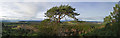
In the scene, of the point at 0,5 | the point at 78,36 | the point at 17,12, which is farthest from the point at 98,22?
the point at 0,5

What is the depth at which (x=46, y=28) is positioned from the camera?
378 centimetres

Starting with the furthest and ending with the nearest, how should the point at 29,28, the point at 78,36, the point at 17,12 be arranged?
the point at 17,12, the point at 29,28, the point at 78,36

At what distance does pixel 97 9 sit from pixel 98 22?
66cm

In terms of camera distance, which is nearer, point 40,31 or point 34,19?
point 40,31

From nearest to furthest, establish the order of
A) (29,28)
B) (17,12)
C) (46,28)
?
(46,28) → (29,28) → (17,12)

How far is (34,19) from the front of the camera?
4.23 metres

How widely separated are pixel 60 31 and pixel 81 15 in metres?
1.21

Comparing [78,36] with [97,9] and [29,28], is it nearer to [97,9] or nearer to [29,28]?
[97,9]

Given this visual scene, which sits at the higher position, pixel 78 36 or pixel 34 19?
pixel 34 19

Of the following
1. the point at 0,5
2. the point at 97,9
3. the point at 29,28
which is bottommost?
Result: the point at 29,28

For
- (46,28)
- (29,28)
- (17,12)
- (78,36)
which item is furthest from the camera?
(17,12)

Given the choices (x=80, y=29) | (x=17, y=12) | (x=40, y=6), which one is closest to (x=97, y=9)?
(x=80, y=29)

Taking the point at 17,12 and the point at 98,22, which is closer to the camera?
the point at 98,22

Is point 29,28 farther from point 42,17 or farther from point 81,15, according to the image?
point 81,15
